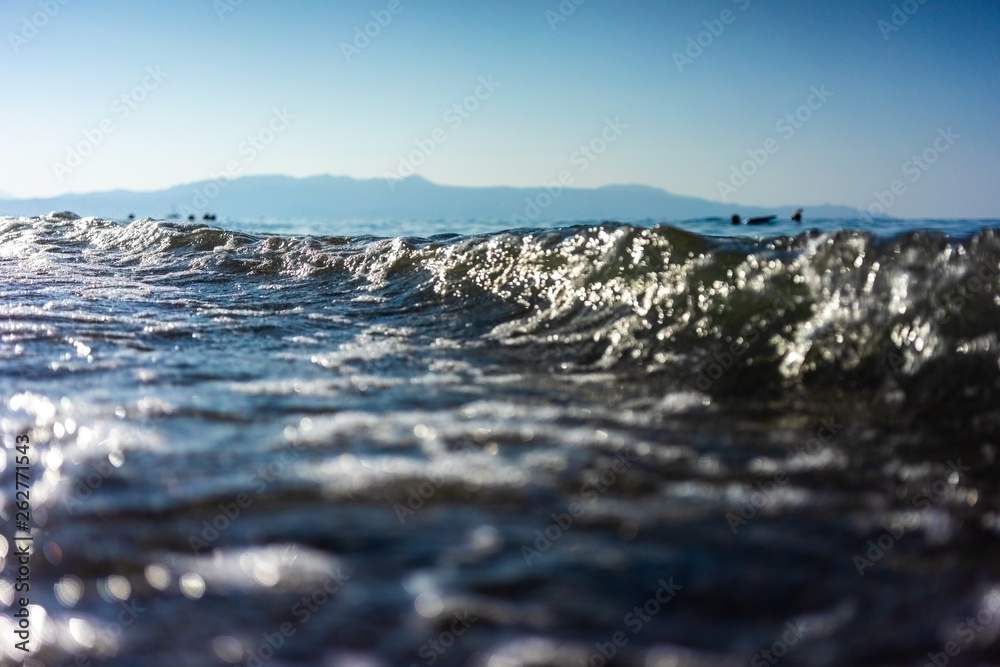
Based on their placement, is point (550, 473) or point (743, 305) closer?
point (550, 473)

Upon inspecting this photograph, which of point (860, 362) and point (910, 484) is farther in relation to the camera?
point (860, 362)

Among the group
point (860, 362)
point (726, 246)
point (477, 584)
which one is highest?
point (726, 246)

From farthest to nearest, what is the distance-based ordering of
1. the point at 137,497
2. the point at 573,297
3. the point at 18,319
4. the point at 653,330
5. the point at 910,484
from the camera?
1. the point at 573,297
2. the point at 18,319
3. the point at 653,330
4. the point at 910,484
5. the point at 137,497

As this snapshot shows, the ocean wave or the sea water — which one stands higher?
the ocean wave

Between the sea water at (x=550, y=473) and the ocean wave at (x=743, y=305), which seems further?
the ocean wave at (x=743, y=305)

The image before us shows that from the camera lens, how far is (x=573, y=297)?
6074mm

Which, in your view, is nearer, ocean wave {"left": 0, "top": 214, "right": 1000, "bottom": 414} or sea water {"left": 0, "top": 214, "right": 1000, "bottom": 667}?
sea water {"left": 0, "top": 214, "right": 1000, "bottom": 667}

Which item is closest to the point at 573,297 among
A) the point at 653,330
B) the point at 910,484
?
the point at 653,330

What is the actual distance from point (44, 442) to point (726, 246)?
490cm

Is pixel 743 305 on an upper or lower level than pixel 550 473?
upper

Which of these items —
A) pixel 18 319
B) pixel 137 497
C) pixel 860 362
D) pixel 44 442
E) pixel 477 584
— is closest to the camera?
pixel 477 584

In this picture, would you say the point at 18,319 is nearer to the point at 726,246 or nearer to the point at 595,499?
the point at 595,499

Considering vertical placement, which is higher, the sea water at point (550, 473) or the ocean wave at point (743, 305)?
the ocean wave at point (743, 305)

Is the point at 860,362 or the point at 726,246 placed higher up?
the point at 726,246
